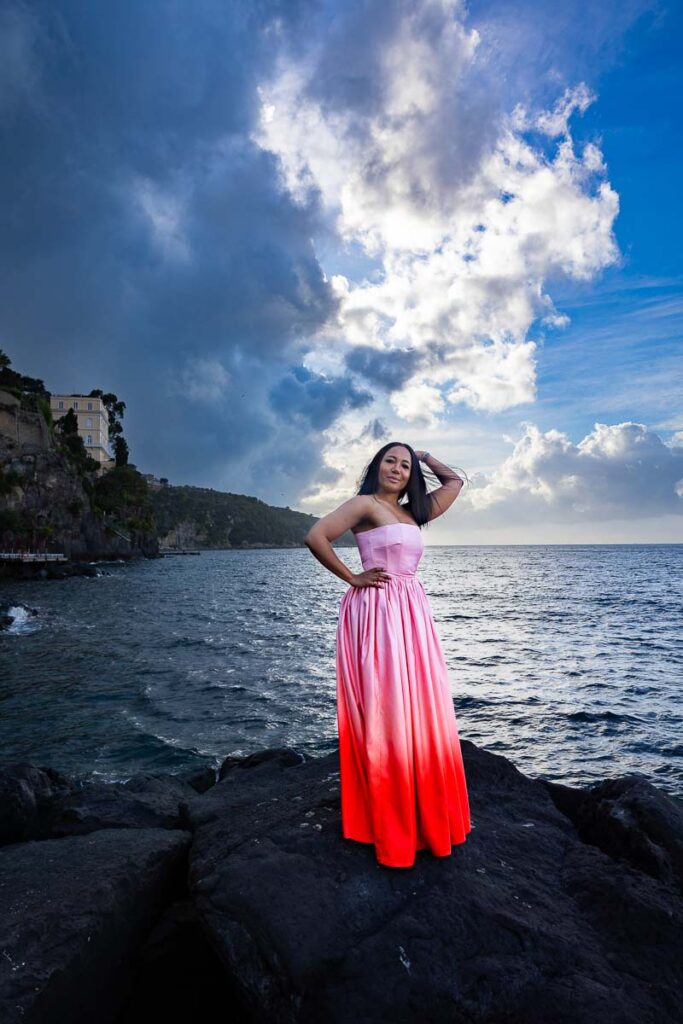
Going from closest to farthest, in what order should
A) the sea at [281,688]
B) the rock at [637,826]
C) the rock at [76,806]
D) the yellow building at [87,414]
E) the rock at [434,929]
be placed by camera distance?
the rock at [434,929]
the rock at [637,826]
the rock at [76,806]
the sea at [281,688]
the yellow building at [87,414]

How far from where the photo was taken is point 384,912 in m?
3.32

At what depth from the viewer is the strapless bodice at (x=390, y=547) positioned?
404 centimetres

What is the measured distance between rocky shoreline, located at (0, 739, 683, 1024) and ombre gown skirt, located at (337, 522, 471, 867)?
0.71ft

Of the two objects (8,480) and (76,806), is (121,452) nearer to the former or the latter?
(8,480)

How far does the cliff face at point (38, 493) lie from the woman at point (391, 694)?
7500 cm

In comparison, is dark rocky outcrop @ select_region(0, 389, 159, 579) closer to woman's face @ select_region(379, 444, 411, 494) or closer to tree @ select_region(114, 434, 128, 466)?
tree @ select_region(114, 434, 128, 466)

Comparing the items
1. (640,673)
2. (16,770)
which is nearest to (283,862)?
(16,770)

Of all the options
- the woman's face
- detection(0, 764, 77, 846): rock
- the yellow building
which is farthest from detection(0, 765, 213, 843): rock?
the yellow building

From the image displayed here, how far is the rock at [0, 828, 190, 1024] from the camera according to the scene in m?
3.06

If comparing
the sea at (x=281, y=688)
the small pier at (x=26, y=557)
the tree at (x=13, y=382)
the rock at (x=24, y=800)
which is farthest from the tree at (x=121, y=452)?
the rock at (x=24, y=800)

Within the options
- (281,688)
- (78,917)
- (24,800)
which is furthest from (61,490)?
(78,917)

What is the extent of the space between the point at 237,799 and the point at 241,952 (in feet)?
8.17

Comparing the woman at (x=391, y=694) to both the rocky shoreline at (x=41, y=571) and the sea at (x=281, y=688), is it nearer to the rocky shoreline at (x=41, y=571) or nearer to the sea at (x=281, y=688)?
the sea at (x=281, y=688)

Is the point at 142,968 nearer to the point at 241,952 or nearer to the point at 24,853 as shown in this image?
the point at 241,952
